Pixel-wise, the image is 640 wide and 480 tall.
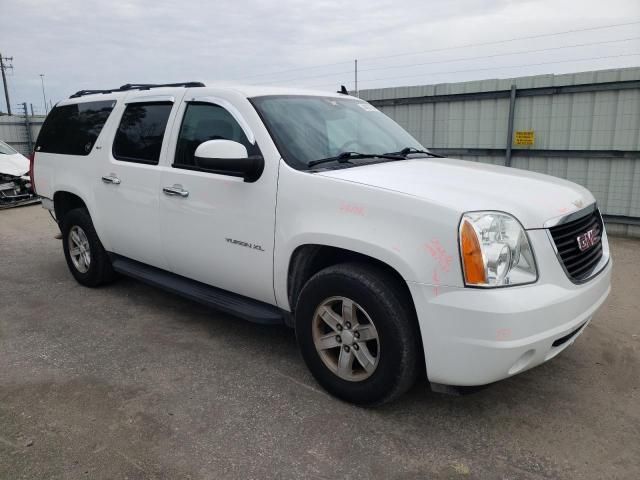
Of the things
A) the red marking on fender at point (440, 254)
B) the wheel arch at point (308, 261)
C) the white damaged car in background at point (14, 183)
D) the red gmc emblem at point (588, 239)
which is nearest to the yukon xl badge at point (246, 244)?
the wheel arch at point (308, 261)

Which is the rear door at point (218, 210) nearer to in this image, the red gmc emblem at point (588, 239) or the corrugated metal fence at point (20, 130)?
the red gmc emblem at point (588, 239)

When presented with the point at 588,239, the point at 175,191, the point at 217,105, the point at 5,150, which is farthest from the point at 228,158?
the point at 5,150

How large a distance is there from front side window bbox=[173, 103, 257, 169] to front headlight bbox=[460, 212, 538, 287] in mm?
1703

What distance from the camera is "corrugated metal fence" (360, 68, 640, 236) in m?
7.66

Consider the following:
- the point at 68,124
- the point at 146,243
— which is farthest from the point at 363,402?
the point at 68,124

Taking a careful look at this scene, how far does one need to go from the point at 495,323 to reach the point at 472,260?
314 millimetres

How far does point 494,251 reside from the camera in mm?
2557

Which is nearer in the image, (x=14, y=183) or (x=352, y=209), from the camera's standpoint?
(x=352, y=209)

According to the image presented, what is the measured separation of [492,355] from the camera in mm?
2525

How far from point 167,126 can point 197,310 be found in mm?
1674

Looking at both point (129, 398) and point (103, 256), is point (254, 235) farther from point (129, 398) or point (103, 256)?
point (103, 256)

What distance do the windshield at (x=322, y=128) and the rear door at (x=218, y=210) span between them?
0.13 meters

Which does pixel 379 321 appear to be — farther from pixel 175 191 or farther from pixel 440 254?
pixel 175 191

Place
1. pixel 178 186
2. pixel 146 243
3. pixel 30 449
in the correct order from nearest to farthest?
1. pixel 30 449
2. pixel 178 186
3. pixel 146 243
